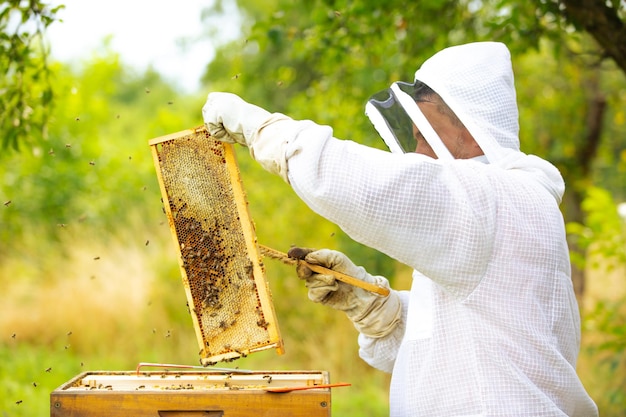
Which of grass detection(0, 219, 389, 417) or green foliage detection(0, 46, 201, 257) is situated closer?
grass detection(0, 219, 389, 417)

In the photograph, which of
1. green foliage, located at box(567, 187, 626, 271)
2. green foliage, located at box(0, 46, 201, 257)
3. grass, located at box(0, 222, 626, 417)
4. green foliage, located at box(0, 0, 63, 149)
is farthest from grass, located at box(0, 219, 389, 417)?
green foliage, located at box(0, 0, 63, 149)

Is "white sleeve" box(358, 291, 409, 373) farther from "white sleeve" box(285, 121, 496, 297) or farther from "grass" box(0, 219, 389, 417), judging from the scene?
"grass" box(0, 219, 389, 417)

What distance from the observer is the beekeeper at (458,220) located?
2328mm

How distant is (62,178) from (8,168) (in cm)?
82

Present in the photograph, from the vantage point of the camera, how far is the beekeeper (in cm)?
233

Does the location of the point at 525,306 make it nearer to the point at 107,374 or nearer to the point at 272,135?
the point at 272,135

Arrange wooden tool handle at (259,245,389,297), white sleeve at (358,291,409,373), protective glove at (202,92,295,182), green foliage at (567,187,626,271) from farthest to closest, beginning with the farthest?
green foliage at (567,187,626,271), white sleeve at (358,291,409,373), wooden tool handle at (259,245,389,297), protective glove at (202,92,295,182)

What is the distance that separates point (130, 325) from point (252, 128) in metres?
6.38

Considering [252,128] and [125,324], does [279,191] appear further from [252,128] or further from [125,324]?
[252,128]

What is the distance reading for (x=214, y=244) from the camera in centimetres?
276

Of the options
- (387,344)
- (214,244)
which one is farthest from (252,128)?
(387,344)

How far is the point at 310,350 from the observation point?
7.56 metres

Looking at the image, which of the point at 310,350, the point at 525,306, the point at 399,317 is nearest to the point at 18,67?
the point at 399,317

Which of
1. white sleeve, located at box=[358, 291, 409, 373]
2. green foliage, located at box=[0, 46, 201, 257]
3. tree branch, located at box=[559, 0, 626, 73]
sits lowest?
white sleeve, located at box=[358, 291, 409, 373]
